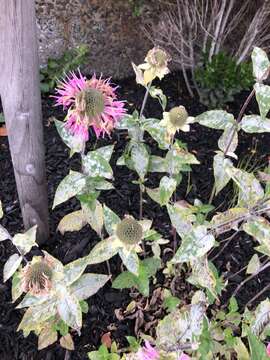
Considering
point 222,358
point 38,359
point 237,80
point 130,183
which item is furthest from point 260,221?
point 237,80

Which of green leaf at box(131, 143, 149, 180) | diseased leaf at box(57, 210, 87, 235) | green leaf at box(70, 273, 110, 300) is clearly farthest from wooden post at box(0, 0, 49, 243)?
green leaf at box(70, 273, 110, 300)

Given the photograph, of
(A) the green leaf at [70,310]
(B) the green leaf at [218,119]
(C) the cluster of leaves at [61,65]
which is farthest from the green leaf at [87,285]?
(C) the cluster of leaves at [61,65]

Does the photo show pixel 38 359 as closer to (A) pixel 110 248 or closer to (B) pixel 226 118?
(A) pixel 110 248

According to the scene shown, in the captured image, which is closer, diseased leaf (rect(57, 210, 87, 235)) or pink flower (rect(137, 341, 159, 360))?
pink flower (rect(137, 341, 159, 360))

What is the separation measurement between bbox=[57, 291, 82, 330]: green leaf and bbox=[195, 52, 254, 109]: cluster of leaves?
4.36 feet

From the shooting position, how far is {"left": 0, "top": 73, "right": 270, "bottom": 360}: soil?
1.41m

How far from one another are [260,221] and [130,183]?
0.87 m

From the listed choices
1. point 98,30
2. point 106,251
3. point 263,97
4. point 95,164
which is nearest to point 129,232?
point 106,251

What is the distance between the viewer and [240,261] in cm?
165

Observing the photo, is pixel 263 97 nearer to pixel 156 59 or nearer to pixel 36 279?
pixel 156 59

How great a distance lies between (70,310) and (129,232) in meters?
0.20

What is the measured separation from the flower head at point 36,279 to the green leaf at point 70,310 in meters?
0.08

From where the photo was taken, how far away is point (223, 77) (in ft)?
6.79

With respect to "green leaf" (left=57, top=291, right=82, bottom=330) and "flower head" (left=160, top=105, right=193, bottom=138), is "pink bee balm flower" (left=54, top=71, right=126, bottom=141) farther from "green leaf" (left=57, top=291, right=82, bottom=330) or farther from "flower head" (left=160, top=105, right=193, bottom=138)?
"green leaf" (left=57, top=291, right=82, bottom=330)
